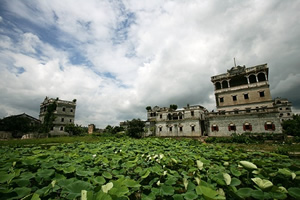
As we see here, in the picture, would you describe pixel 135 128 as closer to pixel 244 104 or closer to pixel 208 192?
pixel 244 104

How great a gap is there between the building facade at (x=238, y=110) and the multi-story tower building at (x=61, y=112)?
102 ft

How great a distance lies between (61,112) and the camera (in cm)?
3797

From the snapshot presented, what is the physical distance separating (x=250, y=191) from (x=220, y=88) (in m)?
27.8

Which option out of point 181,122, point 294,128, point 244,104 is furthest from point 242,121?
point 294,128

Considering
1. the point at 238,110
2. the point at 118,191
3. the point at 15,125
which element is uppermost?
the point at 238,110

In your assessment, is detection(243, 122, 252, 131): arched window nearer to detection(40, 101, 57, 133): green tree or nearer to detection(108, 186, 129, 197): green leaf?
detection(108, 186, 129, 197): green leaf

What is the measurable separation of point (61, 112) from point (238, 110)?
4327 cm

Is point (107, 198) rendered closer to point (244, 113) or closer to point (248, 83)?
point (244, 113)

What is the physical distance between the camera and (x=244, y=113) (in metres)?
21.3

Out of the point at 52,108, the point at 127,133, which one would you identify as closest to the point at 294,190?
the point at 127,133

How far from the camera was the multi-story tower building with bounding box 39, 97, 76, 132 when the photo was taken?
36344 mm

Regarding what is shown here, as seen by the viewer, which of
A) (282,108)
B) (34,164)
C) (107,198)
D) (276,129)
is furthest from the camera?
(282,108)

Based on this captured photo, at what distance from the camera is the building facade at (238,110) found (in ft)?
65.4

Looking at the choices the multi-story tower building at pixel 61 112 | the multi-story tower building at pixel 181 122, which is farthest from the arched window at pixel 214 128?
the multi-story tower building at pixel 61 112
